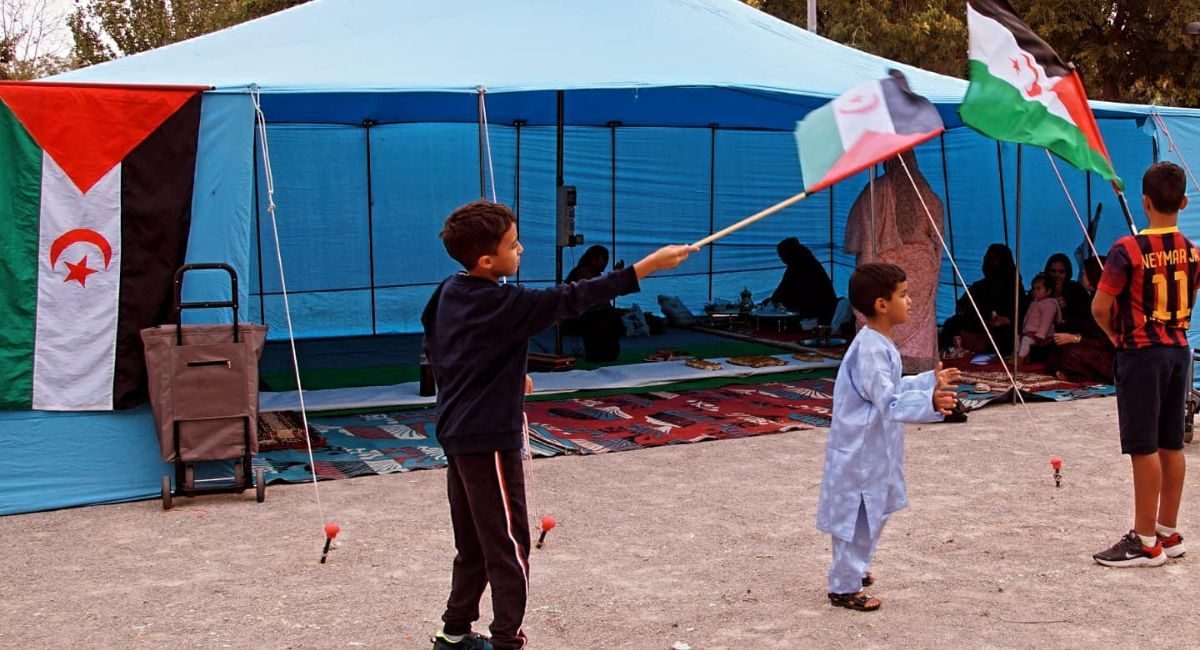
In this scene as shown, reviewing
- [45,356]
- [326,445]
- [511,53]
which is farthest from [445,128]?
[45,356]

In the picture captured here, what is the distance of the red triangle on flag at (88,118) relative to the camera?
6.05 m

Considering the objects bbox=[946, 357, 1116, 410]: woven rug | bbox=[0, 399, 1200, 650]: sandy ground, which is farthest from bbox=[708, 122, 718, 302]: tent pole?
bbox=[0, 399, 1200, 650]: sandy ground

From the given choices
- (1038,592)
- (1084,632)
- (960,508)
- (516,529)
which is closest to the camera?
(516,529)

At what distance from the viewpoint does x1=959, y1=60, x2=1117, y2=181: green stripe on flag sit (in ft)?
17.8

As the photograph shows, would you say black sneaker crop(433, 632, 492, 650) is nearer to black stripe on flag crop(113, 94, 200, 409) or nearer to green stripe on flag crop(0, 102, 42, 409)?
black stripe on flag crop(113, 94, 200, 409)

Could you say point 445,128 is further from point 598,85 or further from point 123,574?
point 123,574

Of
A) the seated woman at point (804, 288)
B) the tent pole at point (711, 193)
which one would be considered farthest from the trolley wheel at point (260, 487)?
the tent pole at point (711, 193)

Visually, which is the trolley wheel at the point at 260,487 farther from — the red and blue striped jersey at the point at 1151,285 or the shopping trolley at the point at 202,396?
the red and blue striped jersey at the point at 1151,285

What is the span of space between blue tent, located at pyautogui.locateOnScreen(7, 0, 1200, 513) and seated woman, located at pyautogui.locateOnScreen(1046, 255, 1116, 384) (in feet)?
3.50

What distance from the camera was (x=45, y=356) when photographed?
20.2 feet

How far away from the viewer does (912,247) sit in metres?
9.33

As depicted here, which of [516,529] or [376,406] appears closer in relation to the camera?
[516,529]

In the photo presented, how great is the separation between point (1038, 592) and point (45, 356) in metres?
4.54

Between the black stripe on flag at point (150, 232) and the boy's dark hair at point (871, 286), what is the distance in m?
3.58
